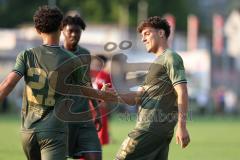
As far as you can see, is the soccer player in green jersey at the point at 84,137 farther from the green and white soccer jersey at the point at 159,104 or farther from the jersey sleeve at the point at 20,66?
the jersey sleeve at the point at 20,66

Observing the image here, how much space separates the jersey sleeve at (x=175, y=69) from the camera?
326 inches

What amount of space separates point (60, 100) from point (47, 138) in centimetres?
43

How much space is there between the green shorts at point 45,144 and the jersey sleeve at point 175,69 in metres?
1.29

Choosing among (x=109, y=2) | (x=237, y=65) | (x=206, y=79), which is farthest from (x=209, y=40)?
(x=206, y=79)

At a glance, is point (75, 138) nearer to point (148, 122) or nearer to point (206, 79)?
point (148, 122)

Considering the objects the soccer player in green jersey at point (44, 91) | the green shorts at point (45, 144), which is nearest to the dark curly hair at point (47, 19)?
the soccer player in green jersey at point (44, 91)

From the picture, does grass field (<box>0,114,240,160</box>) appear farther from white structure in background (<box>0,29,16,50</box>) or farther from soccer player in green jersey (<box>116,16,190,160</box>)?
white structure in background (<box>0,29,16,50</box>)

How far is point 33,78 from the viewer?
25.6ft

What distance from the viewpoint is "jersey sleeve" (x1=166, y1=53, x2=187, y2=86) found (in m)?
8.27

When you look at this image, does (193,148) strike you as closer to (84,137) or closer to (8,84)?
Result: (84,137)

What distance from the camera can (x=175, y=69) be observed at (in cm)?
830

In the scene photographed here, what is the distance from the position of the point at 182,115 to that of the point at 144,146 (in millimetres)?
691

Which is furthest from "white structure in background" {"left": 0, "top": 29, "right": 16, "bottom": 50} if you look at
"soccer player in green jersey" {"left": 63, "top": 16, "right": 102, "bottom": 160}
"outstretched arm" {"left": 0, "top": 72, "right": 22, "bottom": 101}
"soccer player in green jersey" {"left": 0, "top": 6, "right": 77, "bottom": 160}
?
"outstretched arm" {"left": 0, "top": 72, "right": 22, "bottom": 101}

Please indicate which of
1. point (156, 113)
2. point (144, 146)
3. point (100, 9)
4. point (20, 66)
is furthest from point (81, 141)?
point (100, 9)
